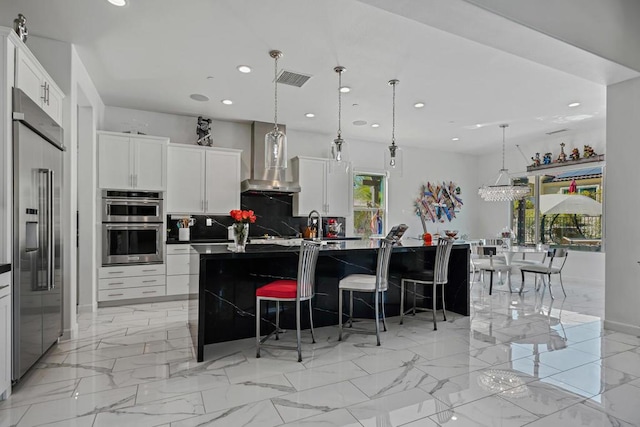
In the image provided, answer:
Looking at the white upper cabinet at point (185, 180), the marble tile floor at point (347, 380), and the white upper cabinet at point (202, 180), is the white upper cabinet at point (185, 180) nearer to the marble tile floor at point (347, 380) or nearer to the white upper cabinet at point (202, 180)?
the white upper cabinet at point (202, 180)

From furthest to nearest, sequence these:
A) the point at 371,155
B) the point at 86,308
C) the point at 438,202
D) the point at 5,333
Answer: the point at 438,202
the point at 371,155
the point at 86,308
the point at 5,333

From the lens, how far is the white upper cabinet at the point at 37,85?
2463mm

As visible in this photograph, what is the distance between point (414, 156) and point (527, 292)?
3.60 m

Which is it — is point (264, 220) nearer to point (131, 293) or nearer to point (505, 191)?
point (131, 293)

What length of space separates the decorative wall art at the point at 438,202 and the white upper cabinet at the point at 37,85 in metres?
6.58

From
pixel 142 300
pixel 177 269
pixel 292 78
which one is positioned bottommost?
pixel 142 300

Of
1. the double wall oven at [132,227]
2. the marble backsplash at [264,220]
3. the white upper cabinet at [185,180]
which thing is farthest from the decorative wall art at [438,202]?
the double wall oven at [132,227]

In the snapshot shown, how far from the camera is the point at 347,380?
254 centimetres

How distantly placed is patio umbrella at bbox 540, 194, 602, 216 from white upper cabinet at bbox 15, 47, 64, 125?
7.96 metres

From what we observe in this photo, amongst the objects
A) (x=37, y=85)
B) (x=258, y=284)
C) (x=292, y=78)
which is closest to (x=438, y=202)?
(x=292, y=78)

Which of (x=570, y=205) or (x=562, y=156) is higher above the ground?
(x=562, y=156)

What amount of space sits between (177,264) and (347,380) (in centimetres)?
354

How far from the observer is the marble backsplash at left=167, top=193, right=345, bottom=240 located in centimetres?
586

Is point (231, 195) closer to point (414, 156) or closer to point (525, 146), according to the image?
point (414, 156)
